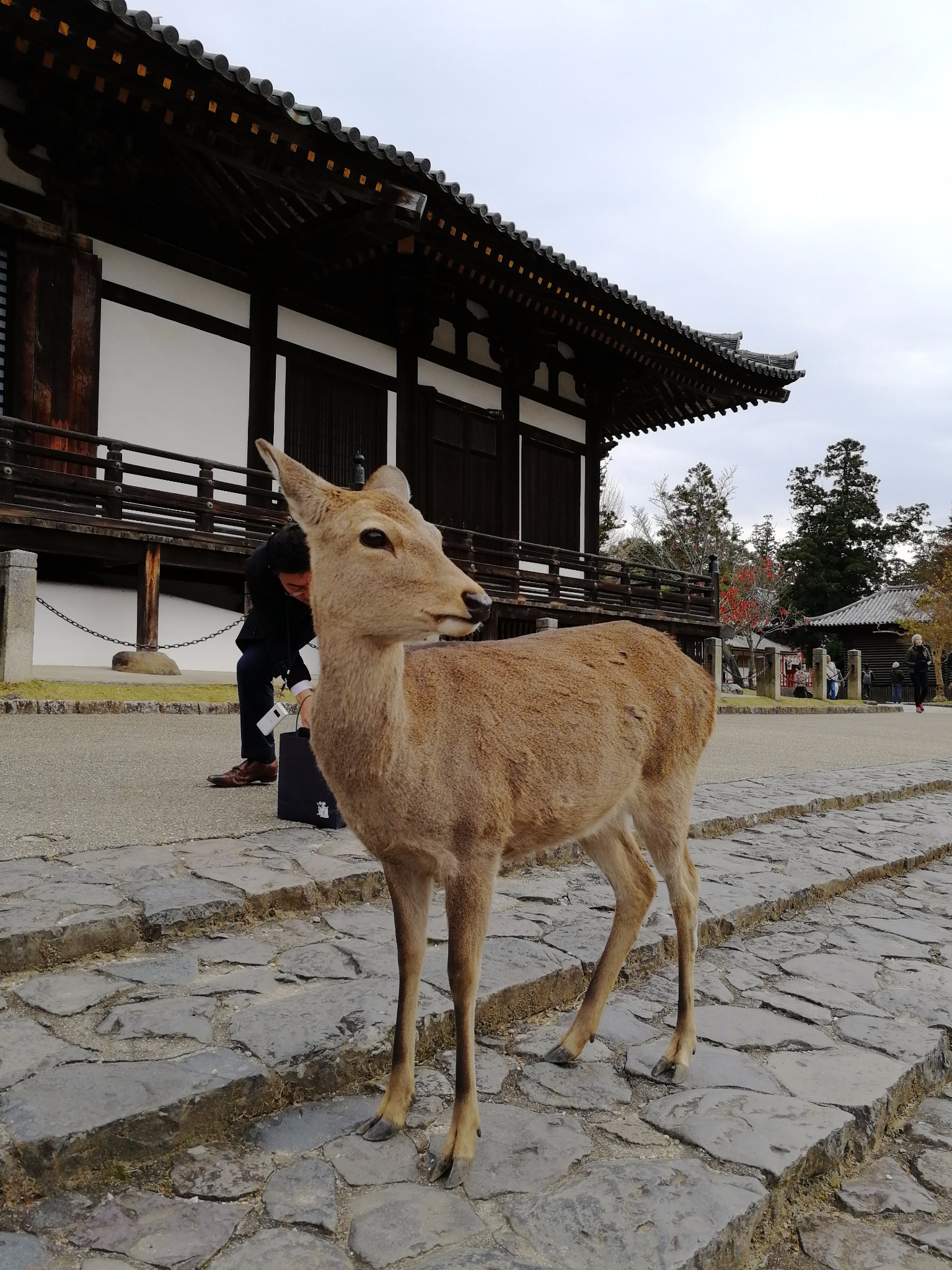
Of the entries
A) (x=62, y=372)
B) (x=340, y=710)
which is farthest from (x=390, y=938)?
(x=62, y=372)

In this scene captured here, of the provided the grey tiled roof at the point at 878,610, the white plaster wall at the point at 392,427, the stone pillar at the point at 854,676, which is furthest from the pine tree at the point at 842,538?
the white plaster wall at the point at 392,427

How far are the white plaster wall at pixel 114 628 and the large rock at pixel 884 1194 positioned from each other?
300 inches

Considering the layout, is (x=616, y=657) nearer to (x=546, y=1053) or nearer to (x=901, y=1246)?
(x=546, y=1053)

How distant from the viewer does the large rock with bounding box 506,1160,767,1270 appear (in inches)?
69.5

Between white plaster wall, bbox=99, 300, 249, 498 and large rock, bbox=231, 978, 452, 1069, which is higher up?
white plaster wall, bbox=99, 300, 249, 498

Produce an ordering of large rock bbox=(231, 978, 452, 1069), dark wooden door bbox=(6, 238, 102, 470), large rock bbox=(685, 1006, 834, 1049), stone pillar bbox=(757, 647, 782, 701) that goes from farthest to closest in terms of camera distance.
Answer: stone pillar bbox=(757, 647, 782, 701), dark wooden door bbox=(6, 238, 102, 470), large rock bbox=(685, 1006, 834, 1049), large rock bbox=(231, 978, 452, 1069)

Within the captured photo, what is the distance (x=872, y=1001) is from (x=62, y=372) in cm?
989

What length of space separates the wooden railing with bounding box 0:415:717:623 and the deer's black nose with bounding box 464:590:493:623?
808 centimetres

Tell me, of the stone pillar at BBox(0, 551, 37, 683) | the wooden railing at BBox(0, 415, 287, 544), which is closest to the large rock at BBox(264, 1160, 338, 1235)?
the stone pillar at BBox(0, 551, 37, 683)

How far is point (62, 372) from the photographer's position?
9.76 m

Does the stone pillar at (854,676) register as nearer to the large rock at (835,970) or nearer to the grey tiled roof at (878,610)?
the grey tiled roof at (878,610)

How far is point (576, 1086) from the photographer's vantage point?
8.23 feet

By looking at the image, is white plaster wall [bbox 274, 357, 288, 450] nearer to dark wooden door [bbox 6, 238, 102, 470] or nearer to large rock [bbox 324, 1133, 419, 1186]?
dark wooden door [bbox 6, 238, 102, 470]

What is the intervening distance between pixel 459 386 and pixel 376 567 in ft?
42.2
